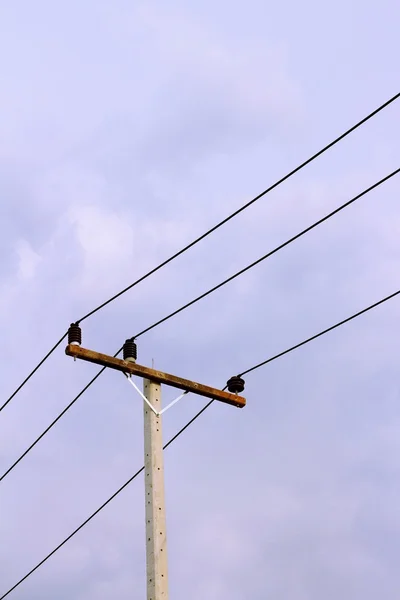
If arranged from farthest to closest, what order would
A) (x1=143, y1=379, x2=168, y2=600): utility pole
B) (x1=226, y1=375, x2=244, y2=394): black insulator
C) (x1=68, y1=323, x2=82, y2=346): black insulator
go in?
(x1=226, y1=375, x2=244, y2=394): black insulator → (x1=68, y1=323, x2=82, y2=346): black insulator → (x1=143, y1=379, x2=168, y2=600): utility pole

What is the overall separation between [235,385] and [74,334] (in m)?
2.63

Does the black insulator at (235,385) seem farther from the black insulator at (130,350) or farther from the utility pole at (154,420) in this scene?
the black insulator at (130,350)

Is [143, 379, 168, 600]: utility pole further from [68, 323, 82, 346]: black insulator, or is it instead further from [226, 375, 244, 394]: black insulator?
[226, 375, 244, 394]: black insulator

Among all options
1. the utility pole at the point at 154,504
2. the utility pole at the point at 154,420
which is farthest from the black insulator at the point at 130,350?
the utility pole at the point at 154,504

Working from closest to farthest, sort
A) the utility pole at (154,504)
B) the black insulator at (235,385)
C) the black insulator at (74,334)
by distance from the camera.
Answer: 1. the utility pole at (154,504)
2. the black insulator at (74,334)
3. the black insulator at (235,385)

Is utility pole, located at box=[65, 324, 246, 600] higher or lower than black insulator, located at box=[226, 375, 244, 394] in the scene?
lower

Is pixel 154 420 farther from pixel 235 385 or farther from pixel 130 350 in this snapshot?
Result: pixel 235 385

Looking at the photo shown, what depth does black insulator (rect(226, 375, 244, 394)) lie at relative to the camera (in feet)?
57.8

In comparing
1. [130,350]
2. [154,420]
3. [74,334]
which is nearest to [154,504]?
[154,420]

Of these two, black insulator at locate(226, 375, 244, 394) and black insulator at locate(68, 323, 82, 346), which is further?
black insulator at locate(226, 375, 244, 394)

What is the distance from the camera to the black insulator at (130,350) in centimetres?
1666

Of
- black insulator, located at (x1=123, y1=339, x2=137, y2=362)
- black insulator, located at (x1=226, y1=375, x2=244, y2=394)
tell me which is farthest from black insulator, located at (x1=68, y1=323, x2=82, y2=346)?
black insulator, located at (x1=226, y1=375, x2=244, y2=394)

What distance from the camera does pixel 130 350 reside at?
16.7m

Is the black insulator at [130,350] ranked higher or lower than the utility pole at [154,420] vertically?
higher
